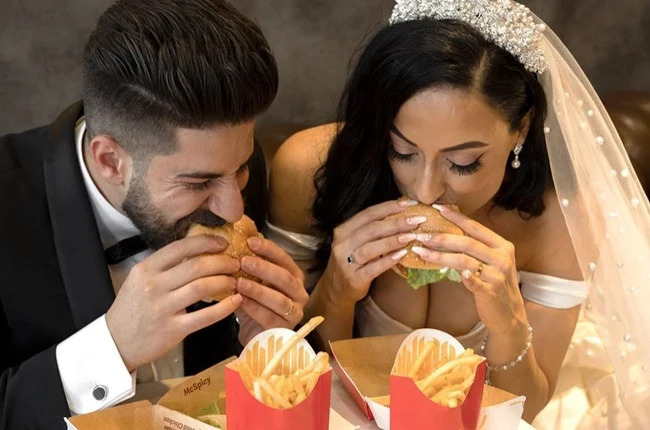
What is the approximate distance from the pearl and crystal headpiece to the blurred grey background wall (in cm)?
78

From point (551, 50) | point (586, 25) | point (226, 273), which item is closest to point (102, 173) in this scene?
point (226, 273)

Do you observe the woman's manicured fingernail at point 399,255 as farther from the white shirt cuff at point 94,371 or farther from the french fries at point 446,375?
the white shirt cuff at point 94,371

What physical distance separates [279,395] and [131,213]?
67cm

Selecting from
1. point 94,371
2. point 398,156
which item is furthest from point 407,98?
point 94,371

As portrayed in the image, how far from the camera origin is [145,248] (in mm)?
2059

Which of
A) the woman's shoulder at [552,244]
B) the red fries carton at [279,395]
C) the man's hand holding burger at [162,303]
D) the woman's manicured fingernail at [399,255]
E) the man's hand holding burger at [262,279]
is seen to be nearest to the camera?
the red fries carton at [279,395]

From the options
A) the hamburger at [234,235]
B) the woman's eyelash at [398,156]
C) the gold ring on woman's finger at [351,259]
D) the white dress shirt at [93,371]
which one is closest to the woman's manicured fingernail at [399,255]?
the gold ring on woman's finger at [351,259]

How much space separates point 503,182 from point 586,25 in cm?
133

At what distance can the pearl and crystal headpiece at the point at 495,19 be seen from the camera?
2107 mm

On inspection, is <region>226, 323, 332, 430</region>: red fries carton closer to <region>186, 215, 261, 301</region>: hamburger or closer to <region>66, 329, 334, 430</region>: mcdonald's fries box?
<region>66, 329, 334, 430</region>: mcdonald's fries box

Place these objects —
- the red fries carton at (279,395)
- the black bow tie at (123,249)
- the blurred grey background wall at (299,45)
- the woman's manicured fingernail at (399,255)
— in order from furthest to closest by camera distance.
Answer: the blurred grey background wall at (299,45) → the woman's manicured fingernail at (399,255) → the black bow tie at (123,249) → the red fries carton at (279,395)

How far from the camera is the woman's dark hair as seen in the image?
2057mm

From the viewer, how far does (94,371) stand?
5.83ft

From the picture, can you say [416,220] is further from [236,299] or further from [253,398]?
[253,398]
